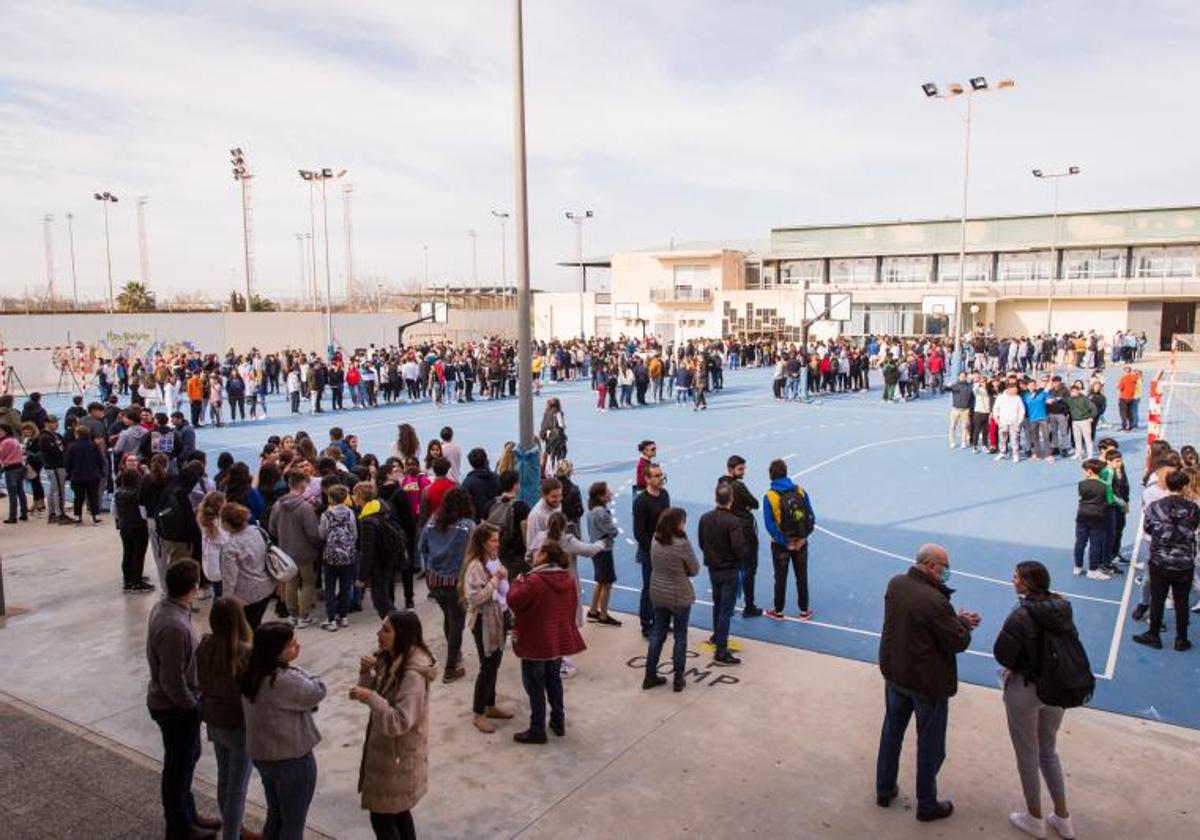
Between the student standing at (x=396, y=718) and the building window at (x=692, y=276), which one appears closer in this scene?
the student standing at (x=396, y=718)

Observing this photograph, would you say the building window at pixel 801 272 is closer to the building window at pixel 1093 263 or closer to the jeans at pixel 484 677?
the building window at pixel 1093 263

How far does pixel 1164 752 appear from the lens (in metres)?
6.23

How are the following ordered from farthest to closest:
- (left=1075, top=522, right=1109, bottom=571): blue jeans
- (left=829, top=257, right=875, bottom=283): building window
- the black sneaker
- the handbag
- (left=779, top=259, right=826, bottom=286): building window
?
(left=779, top=259, right=826, bottom=286): building window < (left=829, top=257, right=875, bottom=283): building window < (left=1075, top=522, right=1109, bottom=571): blue jeans < the black sneaker < the handbag

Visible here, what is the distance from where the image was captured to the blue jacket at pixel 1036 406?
17.9 metres

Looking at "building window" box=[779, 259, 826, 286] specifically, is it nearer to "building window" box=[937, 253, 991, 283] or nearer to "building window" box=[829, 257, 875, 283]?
"building window" box=[829, 257, 875, 283]

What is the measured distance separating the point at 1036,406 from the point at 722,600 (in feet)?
42.8

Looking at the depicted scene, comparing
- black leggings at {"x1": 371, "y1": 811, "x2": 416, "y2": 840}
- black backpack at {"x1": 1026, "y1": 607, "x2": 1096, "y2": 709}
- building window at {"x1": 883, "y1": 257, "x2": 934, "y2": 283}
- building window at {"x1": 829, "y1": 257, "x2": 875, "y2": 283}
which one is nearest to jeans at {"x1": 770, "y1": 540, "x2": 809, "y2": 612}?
black backpack at {"x1": 1026, "y1": 607, "x2": 1096, "y2": 709}

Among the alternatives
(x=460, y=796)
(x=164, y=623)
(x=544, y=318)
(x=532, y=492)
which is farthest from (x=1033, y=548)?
(x=544, y=318)

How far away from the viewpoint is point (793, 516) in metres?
8.77

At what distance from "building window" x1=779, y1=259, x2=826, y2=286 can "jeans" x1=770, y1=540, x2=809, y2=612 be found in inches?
2274

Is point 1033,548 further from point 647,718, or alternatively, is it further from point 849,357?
point 849,357

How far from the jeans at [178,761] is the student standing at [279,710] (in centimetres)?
93

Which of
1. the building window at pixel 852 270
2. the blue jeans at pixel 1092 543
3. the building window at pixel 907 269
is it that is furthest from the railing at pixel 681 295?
the blue jeans at pixel 1092 543

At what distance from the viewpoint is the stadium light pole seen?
10570 mm
